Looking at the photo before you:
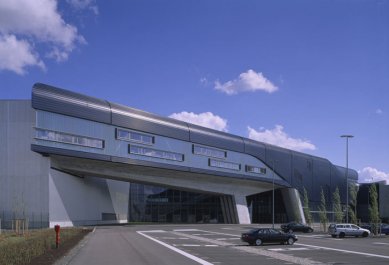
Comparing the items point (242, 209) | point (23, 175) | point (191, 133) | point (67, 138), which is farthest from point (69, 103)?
point (242, 209)

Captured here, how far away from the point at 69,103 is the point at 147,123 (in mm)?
13662

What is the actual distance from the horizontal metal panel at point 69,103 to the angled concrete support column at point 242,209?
3373cm

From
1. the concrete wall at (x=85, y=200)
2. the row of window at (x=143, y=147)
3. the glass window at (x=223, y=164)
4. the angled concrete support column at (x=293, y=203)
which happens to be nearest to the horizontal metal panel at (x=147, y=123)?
the row of window at (x=143, y=147)

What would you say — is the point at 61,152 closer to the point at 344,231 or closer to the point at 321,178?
the point at 344,231

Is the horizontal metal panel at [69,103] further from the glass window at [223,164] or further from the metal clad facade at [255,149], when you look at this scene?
the metal clad facade at [255,149]

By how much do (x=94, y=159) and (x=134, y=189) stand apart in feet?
95.6

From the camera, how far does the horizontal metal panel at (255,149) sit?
8856cm

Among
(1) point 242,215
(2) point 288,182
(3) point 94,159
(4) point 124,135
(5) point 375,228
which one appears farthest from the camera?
(2) point 288,182

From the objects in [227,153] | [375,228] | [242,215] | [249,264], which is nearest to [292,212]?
[242,215]

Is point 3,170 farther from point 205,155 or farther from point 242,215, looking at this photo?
point 242,215

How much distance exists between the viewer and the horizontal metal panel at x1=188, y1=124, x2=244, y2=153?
7769cm

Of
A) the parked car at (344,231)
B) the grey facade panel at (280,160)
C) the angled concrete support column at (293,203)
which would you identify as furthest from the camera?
the angled concrete support column at (293,203)

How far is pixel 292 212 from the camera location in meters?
96.4

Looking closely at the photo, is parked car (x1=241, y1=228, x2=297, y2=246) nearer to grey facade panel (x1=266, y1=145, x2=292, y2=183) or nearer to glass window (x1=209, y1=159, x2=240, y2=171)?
glass window (x1=209, y1=159, x2=240, y2=171)
